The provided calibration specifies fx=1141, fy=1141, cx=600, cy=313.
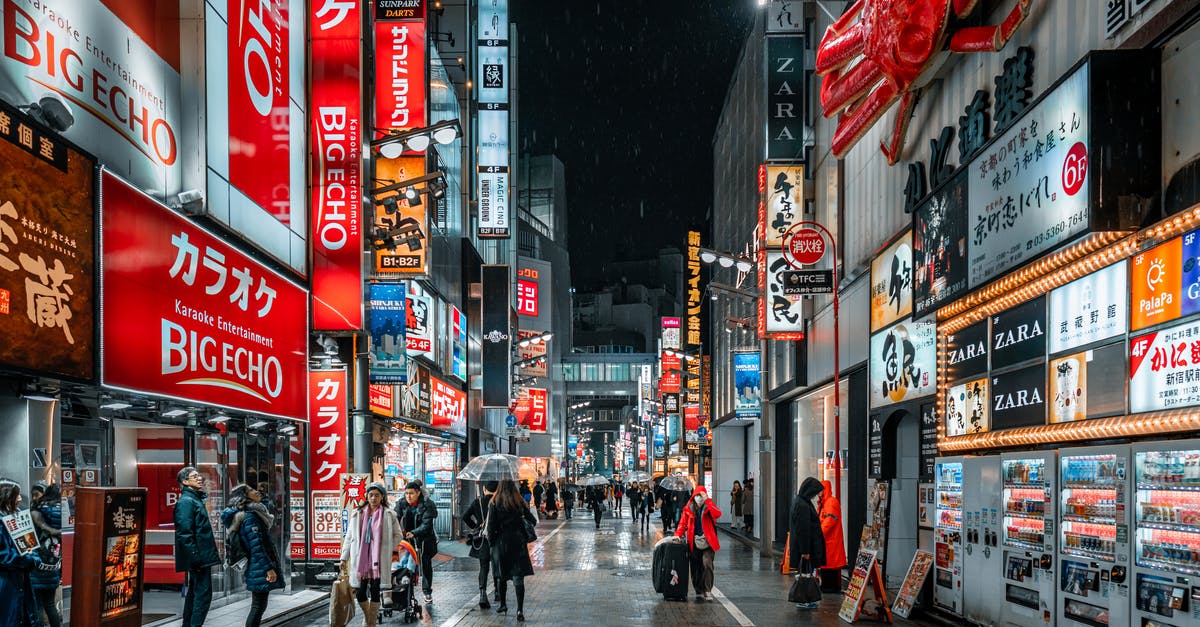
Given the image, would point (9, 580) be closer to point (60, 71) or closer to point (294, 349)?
point (60, 71)

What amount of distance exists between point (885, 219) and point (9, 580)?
1465 cm

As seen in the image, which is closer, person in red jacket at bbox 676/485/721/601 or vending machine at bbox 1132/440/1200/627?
vending machine at bbox 1132/440/1200/627

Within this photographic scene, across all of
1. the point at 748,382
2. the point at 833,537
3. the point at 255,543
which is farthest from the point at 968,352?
the point at 748,382

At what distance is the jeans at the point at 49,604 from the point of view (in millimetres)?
9375

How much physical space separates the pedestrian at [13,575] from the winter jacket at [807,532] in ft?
34.4

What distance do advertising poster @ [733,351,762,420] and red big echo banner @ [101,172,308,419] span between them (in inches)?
734

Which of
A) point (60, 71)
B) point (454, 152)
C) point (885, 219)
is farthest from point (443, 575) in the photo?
point (454, 152)

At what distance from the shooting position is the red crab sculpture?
43.9 feet

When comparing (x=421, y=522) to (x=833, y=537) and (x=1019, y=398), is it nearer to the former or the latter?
(x=833, y=537)

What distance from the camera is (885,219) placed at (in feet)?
62.7

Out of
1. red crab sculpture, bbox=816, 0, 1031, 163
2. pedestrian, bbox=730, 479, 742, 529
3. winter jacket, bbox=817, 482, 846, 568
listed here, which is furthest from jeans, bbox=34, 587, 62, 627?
pedestrian, bbox=730, 479, 742, 529

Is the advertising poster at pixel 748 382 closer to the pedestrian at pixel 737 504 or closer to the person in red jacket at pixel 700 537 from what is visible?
the pedestrian at pixel 737 504

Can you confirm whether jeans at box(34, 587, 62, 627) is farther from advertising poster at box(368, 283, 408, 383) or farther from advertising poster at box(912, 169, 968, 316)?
advertising poster at box(368, 283, 408, 383)

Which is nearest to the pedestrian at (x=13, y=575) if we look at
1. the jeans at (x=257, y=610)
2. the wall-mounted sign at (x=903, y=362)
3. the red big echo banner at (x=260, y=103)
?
the jeans at (x=257, y=610)
